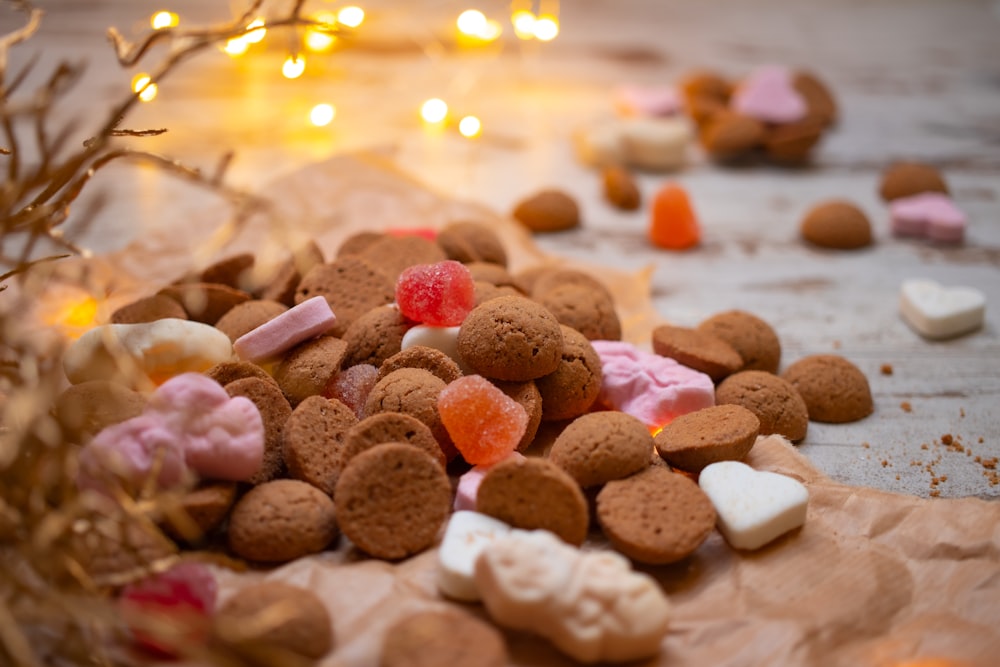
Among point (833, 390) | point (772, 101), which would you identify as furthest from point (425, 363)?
point (772, 101)

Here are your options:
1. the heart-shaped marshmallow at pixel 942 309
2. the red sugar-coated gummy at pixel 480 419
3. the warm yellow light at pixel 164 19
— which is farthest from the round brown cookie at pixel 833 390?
the warm yellow light at pixel 164 19

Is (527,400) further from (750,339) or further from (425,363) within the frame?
(750,339)

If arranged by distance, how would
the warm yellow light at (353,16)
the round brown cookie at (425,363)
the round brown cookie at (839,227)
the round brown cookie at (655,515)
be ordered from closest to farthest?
the round brown cookie at (655,515), the round brown cookie at (425,363), the warm yellow light at (353,16), the round brown cookie at (839,227)

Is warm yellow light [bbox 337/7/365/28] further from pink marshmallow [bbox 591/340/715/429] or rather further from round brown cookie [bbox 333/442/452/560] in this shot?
round brown cookie [bbox 333/442/452/560]

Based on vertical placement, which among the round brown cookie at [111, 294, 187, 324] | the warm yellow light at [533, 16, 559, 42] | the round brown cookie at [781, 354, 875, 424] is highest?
the warm yellow light at [533, 16, 559, 42]

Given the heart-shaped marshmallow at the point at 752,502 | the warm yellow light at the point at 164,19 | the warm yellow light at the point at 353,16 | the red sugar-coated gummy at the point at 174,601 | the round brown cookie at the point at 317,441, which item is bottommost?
the heart-shaped marshmallow at the point at 752,502

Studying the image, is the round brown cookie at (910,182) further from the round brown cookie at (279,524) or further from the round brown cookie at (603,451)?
the round brown cookie at (279,524)

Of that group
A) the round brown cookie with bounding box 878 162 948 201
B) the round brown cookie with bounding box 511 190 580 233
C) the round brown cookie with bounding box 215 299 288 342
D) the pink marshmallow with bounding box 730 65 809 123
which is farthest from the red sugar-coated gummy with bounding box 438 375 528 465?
the pink marshmallow with bounding box 730 65 809 123

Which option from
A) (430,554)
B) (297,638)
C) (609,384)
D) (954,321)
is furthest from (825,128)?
(297,638)
